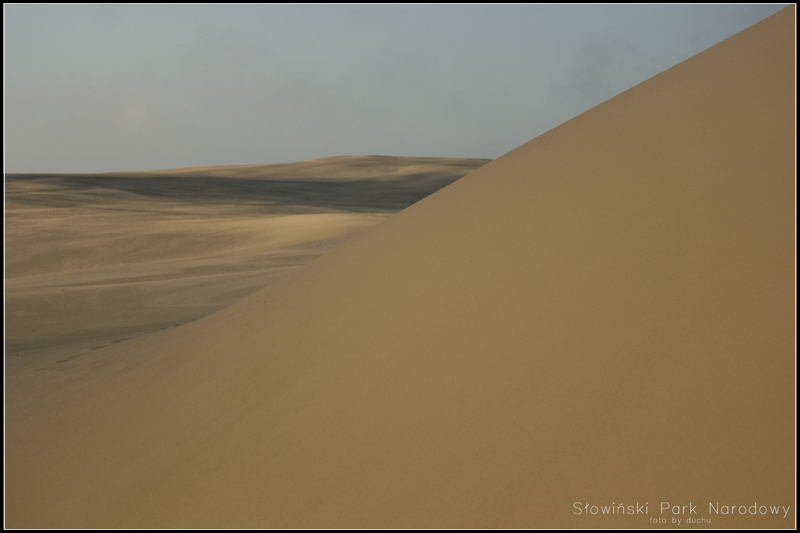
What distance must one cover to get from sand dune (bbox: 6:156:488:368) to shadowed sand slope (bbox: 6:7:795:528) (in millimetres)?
4492

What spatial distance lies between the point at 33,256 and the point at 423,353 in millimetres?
17561

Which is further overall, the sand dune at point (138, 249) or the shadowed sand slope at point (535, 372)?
the sand dune at point (138, 249)

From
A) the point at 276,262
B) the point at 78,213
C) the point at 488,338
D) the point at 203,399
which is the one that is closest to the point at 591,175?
the point at 488,338

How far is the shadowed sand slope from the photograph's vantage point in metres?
1.97

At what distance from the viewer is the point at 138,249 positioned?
1859 cm

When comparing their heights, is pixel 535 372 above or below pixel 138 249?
below

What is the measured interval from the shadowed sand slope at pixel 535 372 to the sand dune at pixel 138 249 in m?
4.49

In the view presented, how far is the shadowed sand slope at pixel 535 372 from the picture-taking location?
6.48ft

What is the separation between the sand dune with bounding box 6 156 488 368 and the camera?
9922mm

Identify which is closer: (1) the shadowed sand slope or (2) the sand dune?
(1) the shadowed sand slope

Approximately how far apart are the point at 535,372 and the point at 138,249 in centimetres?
1804

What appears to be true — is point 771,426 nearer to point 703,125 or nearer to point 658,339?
point 658,339

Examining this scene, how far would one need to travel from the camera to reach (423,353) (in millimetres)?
2951

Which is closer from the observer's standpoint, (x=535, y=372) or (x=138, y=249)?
(x=535, y=372)
